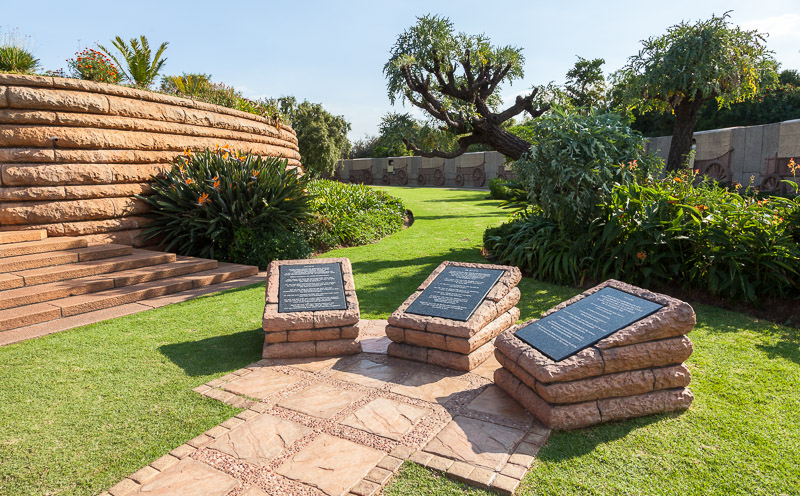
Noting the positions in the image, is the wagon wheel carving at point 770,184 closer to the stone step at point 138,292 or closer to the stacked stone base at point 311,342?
the stacked stone base at point 311,342

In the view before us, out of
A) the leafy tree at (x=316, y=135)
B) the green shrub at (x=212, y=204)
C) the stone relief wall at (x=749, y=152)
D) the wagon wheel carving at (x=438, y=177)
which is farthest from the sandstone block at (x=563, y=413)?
the wagon wheel carving at (x=438, y=177)

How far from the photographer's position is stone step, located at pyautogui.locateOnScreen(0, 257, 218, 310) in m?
5.46

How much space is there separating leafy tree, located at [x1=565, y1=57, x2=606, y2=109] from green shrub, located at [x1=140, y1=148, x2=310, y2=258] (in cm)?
1160

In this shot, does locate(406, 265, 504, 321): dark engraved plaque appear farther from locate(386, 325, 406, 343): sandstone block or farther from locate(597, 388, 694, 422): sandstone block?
locate(597, 388, 694, 422): sandstone block

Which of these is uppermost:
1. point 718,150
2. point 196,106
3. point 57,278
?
point 196,106

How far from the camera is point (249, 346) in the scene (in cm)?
457

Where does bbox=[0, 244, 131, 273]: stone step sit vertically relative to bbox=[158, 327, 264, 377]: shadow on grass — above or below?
above

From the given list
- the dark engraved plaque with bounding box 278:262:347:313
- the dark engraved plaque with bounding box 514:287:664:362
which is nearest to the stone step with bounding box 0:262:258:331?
the dark engraved plaque with bounding box 278:262:347:313

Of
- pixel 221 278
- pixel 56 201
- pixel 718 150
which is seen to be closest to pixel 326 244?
pixel 221 278

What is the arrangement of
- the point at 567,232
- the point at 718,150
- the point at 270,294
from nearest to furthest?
the point at 270,294, the point at 567,232, the point at 718,150

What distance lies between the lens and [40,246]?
268 inches

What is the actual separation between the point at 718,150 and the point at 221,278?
12.7 m

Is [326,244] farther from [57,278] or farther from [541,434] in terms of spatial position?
[541,434]

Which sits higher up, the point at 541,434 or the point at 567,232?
the point at 567,232
